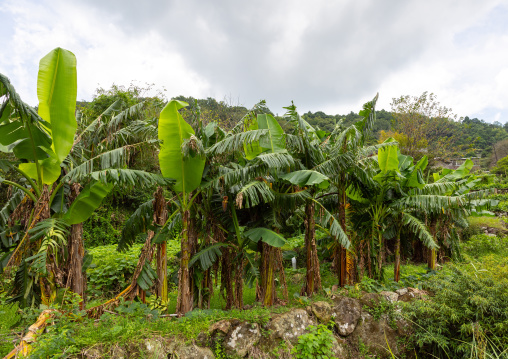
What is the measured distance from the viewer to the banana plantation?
3.88 meters

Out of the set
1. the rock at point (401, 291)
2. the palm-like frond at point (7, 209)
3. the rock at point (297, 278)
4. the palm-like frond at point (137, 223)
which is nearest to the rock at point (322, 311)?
the rock at point (401, 291)

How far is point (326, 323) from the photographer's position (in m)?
4.89

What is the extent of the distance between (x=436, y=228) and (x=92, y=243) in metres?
13.0

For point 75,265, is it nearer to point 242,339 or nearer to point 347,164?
point 242,339

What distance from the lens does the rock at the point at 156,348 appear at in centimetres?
354

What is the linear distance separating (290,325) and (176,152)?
3312 millimetres

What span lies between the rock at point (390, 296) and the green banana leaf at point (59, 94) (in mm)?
6144

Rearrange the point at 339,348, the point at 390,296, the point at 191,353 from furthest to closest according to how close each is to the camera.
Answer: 1. the point at 390,296
2. the point at 339,348
3. the point at 191,353

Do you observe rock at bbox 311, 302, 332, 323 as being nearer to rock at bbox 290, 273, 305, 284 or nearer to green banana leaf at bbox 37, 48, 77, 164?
rock at bbox 290, 273, 305, 284

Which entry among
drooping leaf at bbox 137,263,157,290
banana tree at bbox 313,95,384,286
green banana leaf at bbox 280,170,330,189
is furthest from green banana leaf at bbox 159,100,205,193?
banana tree at bbox 313,95,384,286

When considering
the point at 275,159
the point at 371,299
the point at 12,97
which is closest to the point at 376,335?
the point at 371,299

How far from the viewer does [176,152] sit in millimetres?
4480

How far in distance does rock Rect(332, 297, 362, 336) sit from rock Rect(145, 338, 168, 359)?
292 centimetres

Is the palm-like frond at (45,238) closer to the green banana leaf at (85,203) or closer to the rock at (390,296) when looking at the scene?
the green banana leaf at (85,203)
